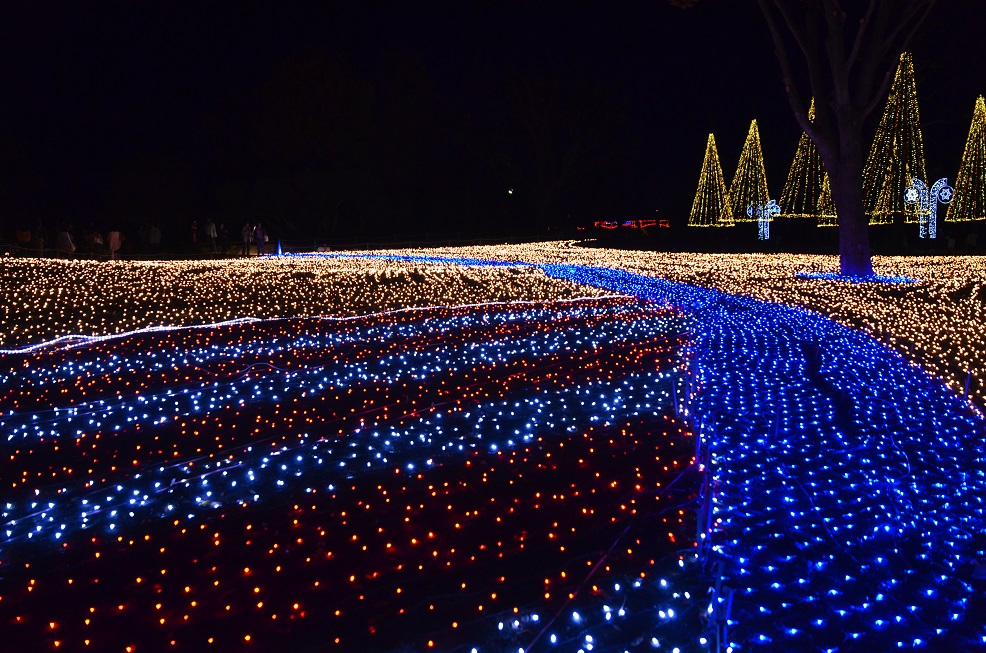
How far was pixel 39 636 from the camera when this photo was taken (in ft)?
9.66

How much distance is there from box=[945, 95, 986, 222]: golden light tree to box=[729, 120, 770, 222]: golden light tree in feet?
22.6

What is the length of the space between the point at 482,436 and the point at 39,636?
2.77 m

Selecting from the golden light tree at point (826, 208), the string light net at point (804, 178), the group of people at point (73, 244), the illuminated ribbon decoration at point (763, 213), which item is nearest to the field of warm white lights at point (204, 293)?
the group of people at point (73, 244)

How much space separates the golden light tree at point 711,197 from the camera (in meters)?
33.2

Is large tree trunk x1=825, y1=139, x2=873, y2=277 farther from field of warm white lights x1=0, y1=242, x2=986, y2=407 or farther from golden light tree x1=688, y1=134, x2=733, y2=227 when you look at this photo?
golden light tree x1=688, y1=134, x2=733, y2=227

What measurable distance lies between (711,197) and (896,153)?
36.3 feet

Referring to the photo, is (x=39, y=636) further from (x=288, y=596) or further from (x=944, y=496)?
(x=944, y=496)

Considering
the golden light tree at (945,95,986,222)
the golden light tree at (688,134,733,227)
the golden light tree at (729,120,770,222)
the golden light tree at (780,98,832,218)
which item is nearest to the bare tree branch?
the golden light tree at (945,95,986,222)

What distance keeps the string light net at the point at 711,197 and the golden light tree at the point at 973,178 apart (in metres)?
9.56

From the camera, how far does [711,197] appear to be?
33.9 m

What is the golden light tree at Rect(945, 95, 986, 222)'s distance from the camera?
2325 centimetres

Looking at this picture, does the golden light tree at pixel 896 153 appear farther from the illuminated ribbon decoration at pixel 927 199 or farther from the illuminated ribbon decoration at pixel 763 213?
the illuminated ribbon decoration at pixel 763 213

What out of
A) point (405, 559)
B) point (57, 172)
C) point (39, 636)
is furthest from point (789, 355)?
point (57, 172)

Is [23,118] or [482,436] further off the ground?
[23,118]
